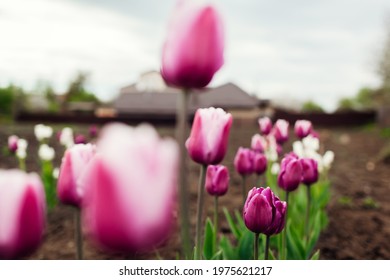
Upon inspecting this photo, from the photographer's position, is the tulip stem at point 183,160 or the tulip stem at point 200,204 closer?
the tulip stem at point 183,160

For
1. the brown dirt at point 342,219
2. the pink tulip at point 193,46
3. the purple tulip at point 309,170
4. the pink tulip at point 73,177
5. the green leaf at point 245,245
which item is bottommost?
the brown dirt at point 342,219

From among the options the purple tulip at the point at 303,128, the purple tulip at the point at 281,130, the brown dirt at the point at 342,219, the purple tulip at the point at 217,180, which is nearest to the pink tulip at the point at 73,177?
the brown dirt at the point at 342,219

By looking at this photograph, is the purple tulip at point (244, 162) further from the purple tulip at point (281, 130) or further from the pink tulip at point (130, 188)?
the pink tulip at point (130, 188)

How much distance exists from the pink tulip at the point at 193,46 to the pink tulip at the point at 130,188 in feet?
0.47

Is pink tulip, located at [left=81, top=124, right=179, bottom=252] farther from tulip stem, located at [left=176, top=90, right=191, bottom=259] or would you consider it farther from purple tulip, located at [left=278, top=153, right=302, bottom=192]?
purple tulip, located at [left=278, top=153, right=302, bottom=192]

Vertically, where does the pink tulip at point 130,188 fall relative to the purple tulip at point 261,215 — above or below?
above

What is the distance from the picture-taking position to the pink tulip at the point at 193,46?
492 millimetres

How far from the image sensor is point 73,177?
2.13 feet

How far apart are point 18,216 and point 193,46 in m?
0.25

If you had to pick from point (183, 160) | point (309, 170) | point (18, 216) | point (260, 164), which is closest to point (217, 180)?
point (260, 164)

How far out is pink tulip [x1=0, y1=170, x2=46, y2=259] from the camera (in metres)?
0.42
